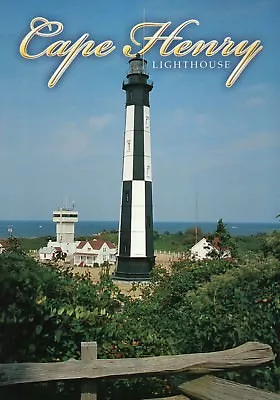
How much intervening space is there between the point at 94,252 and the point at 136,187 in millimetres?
4557

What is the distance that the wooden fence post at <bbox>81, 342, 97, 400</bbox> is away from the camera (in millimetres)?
1701

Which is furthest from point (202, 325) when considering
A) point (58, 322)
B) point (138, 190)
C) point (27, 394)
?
point (138, 190)

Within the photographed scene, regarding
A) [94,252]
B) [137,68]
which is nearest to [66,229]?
A: [94,252]

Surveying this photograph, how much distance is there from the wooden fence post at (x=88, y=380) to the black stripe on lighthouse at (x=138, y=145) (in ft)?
29.0

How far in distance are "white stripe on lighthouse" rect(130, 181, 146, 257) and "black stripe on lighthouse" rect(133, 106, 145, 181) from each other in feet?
0.74

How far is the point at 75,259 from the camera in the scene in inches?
516

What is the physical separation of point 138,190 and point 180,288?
6570 millimetres

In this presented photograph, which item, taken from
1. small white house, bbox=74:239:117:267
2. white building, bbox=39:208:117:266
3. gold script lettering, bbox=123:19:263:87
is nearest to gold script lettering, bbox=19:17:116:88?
gold script lettering, bbox=123:19:263:87

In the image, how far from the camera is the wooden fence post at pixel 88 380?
5.58ft

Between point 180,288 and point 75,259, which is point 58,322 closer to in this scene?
point 180,288

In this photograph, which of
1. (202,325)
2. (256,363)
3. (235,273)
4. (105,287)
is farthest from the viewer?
(235,273)

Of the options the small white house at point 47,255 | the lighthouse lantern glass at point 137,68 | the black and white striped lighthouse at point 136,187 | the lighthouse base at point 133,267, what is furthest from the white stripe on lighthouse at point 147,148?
the small white house at point 47,255

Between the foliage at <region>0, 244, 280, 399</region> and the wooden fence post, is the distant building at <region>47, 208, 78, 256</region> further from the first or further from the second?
the wooden fence post

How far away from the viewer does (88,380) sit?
1719mm
